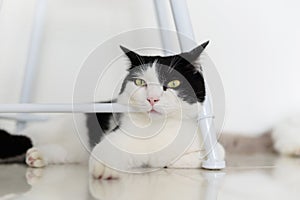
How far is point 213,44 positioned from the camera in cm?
172

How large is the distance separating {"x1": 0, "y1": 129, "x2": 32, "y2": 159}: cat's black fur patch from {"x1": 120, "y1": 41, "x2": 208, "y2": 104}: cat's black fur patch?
1.21 feet

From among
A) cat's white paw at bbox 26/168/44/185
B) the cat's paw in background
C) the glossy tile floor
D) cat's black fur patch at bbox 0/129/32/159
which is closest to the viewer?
the glossy tile floor

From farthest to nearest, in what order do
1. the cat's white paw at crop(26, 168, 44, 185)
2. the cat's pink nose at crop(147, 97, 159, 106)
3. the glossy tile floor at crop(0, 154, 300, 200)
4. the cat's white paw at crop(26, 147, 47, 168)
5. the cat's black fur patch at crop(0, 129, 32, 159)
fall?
1. the cat's black fur patch at crop(0, 129, 32, 159)
2. the cat's white paw at crop(26, 147, 47, 168)
3. the cat's pink nose at crop(147, 97, 159, 106)
4. the cat's white paw at crop(26, 168, 44, 185)
5. the glossy tile floor at crop(0, 154, 300, 200)

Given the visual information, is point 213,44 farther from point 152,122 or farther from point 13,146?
point 13,146

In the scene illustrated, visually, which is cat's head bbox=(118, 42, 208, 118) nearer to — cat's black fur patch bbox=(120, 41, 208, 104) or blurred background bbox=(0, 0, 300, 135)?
cat's black fur patch bbox=(120, 41, 208, 104)

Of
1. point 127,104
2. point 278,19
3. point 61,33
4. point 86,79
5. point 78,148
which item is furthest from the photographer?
point 278,19

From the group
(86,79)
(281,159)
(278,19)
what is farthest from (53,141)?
(278,19)

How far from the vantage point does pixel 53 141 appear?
1.35m

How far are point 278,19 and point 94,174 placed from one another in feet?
3.83

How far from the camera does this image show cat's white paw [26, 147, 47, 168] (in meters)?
1.20

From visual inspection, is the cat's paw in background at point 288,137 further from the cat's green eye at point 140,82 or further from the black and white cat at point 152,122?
the cat's green eye at point 140,82

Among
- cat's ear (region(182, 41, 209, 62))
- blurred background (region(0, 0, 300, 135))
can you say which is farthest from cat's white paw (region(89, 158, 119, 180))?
blurred background (region(0, 0, 300, 135))

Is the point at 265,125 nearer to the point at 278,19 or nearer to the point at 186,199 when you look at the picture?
the point at 278,19

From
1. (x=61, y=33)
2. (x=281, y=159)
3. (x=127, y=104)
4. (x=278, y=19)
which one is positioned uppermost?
(x=278, y=19)
